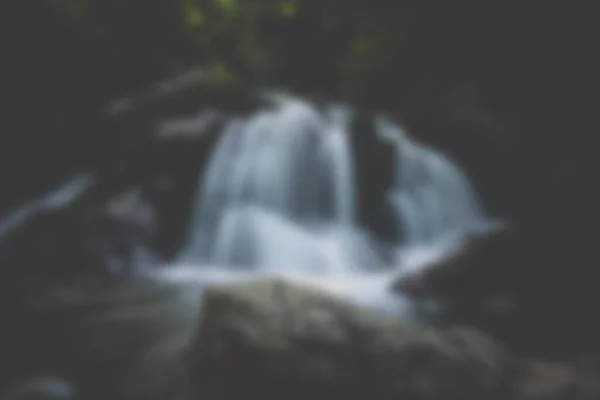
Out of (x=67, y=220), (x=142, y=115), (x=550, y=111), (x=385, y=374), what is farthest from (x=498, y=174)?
(x=385, y=374)

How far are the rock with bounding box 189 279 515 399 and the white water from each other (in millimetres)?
3801

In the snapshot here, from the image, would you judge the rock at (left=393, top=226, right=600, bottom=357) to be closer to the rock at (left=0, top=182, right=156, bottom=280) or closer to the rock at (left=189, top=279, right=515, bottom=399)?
the rock at (left=189, top=279, right=515, bottom=399)

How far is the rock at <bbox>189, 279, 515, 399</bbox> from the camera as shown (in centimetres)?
336

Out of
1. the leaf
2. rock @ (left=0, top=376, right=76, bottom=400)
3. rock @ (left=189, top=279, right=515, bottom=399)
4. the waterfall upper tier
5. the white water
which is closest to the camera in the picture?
rock @ (left=189, top=279, right=515, bottom=399)

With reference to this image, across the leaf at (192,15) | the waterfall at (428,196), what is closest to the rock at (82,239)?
the waterfall at (428,196)

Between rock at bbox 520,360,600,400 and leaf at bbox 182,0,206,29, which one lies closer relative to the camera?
rock at bbox 520,360,600,400

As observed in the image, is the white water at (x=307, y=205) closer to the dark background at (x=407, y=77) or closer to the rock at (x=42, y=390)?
the dark background at (x=407, y=77)

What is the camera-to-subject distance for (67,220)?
782 cm

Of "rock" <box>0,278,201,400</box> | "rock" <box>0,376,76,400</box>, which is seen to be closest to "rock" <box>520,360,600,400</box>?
"rock" <box>0,278,201,400</box>

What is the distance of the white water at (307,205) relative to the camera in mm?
8188

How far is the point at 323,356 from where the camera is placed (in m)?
3.42

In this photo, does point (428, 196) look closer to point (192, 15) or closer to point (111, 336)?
point (111, 336)

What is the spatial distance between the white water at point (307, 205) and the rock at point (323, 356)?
12.5 feet

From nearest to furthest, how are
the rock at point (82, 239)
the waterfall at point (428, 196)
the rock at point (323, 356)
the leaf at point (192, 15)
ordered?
the rock at point (323, 356) < the rock at point (82, 239) < the waterfall at point (428, 196) < the leaf at point (192, 15)
